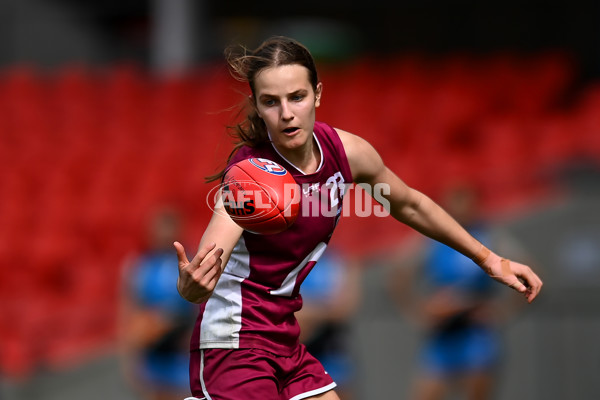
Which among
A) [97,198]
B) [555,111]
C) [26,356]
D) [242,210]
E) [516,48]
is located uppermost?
[516,48]

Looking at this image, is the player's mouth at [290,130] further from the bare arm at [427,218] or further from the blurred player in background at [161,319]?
the blurred player in background at [161,319]

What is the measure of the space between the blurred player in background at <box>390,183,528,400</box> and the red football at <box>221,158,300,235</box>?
326 centimetres

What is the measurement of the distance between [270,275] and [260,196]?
406mm

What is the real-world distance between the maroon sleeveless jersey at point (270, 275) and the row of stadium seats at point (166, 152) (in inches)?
117

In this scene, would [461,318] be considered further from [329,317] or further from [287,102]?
[287,102]

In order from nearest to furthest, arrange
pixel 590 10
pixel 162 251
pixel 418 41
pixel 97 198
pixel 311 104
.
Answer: pixel 311 104 < pixel 162 251 < pixel 97 198 < pixel 590 10 < pixel 418 41

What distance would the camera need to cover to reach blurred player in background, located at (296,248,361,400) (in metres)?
5.58

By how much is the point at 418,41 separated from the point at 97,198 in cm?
602

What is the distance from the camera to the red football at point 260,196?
2701 mm

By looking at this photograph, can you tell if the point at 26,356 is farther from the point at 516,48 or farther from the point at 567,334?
the point at 516,48

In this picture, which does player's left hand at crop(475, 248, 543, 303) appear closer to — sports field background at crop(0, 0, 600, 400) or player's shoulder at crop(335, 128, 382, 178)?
player's shoulder at crop(335, 128, 382, 178)

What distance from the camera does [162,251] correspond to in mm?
6059

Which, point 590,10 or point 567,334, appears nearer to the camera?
point 567,334

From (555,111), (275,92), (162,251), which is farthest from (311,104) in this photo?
(555,111)
